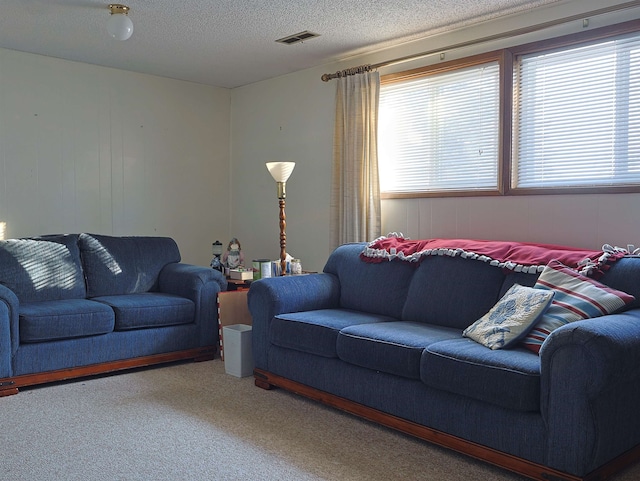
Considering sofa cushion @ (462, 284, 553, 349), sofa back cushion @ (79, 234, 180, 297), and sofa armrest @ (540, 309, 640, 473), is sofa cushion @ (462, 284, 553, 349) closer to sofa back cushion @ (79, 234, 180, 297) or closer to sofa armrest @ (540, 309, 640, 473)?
sofa armrest @ (540, 309, 640, 473)

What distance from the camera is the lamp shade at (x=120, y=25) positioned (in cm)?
385

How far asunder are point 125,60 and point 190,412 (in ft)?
10.6

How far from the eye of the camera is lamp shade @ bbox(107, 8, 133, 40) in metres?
3.85

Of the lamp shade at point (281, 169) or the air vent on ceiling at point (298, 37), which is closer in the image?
the air vent on ceiling at point (298, 37)

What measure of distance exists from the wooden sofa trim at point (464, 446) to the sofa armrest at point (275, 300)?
33cm

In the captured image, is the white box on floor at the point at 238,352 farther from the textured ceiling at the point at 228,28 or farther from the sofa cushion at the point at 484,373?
the textured ceiling at the point at 228,28

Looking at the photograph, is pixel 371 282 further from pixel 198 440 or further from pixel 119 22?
pixel 119 22

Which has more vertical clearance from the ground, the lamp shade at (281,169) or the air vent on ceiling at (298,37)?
the air vent on ceiling at (298,37)

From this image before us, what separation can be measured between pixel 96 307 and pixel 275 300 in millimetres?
1199

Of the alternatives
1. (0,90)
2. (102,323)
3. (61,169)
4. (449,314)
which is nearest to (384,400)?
(449,314)

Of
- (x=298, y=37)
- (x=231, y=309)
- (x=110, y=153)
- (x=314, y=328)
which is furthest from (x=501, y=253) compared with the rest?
(x=110, y=153)

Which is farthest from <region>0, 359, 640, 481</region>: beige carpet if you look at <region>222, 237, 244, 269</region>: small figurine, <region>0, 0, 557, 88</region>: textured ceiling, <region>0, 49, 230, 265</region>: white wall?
<region>0, 0, 557, 88</region>: textured ceiling

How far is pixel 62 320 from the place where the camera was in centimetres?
382

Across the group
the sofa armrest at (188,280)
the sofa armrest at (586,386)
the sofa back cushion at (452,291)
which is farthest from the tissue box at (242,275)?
the sofa armrest at (586,386)
